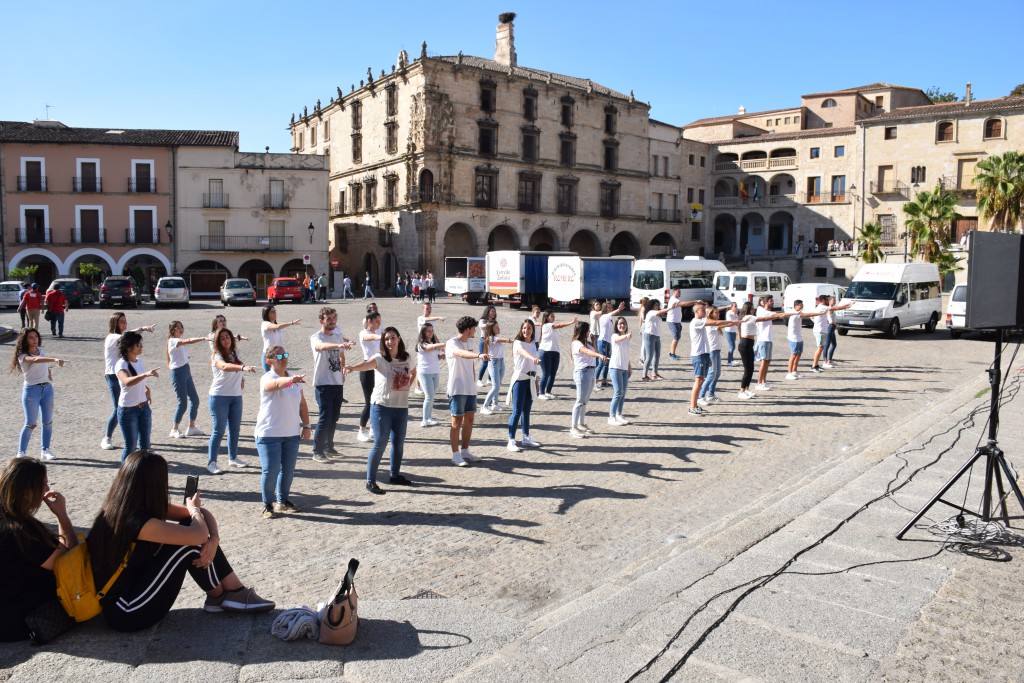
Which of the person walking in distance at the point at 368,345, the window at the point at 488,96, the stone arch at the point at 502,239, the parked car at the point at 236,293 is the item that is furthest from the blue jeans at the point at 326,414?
the stone arch at the point at 502,239

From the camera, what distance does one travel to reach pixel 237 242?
46.0 meters

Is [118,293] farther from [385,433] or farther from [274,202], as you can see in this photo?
[385,433]

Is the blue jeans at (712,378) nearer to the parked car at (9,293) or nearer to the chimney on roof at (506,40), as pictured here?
the parked car at (9,293)

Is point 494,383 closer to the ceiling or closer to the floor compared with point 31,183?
closer to the floor

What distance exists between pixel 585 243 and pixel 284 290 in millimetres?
25491

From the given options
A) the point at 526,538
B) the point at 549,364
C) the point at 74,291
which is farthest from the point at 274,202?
the point at 526,538

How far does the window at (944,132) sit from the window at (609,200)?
19913mm

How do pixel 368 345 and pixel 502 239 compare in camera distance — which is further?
pixel 502 239

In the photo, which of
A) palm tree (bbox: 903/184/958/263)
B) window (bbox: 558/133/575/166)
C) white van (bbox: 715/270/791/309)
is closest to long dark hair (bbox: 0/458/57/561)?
white van (bbox: 715/270/791/309)

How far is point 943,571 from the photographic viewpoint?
5898mm

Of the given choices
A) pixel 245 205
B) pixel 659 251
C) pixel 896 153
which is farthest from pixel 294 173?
pixel 896 153

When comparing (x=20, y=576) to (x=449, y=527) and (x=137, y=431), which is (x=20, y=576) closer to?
(x=449, y=527)

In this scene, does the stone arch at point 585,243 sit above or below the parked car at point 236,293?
above

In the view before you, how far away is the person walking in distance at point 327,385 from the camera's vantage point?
30.4 ft
